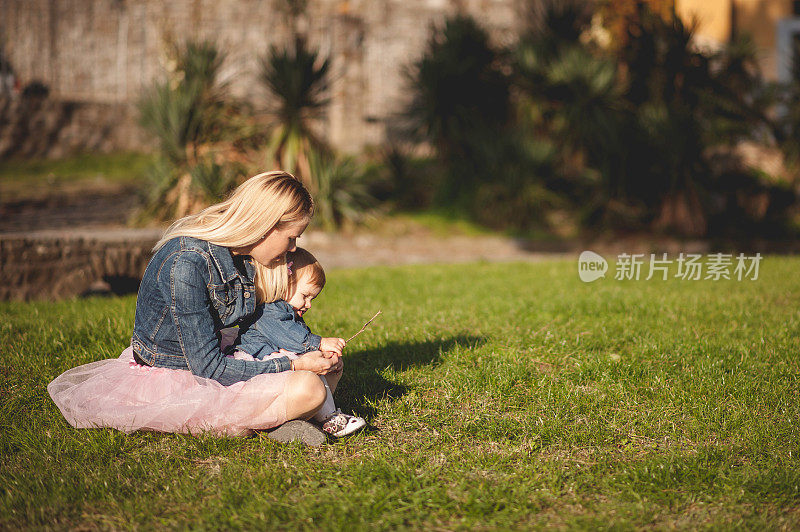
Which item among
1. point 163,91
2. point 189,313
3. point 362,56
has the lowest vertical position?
point 189,313

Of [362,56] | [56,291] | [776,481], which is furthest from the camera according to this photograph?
[362,56]

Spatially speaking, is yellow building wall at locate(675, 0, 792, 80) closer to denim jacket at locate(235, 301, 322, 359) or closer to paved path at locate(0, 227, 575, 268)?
paved path at locate(0, 227, 575, 268)

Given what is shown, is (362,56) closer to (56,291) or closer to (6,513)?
(56,291)

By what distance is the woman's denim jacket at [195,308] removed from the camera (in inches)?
110

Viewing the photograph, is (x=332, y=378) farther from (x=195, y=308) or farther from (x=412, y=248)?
(x=412, y=248)

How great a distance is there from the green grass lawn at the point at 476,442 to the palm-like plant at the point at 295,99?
17.7 feet

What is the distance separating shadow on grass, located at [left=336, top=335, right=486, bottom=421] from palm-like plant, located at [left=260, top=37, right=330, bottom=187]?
5939 millimetres

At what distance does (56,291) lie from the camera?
6051 millimetres

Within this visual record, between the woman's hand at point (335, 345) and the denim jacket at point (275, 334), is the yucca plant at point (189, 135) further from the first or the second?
the woman's hand at point (335, 345)

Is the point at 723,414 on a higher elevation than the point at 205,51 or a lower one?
lower

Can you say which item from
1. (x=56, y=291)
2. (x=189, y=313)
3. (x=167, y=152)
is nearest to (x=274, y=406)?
(x=189, y=313)

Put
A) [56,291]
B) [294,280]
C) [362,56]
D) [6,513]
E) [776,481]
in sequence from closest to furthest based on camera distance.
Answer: [6,513] < [776,481] < [294,280] < [56,291] < [362,56]

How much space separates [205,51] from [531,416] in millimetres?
8291

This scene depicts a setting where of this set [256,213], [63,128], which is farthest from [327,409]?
[63,128]
